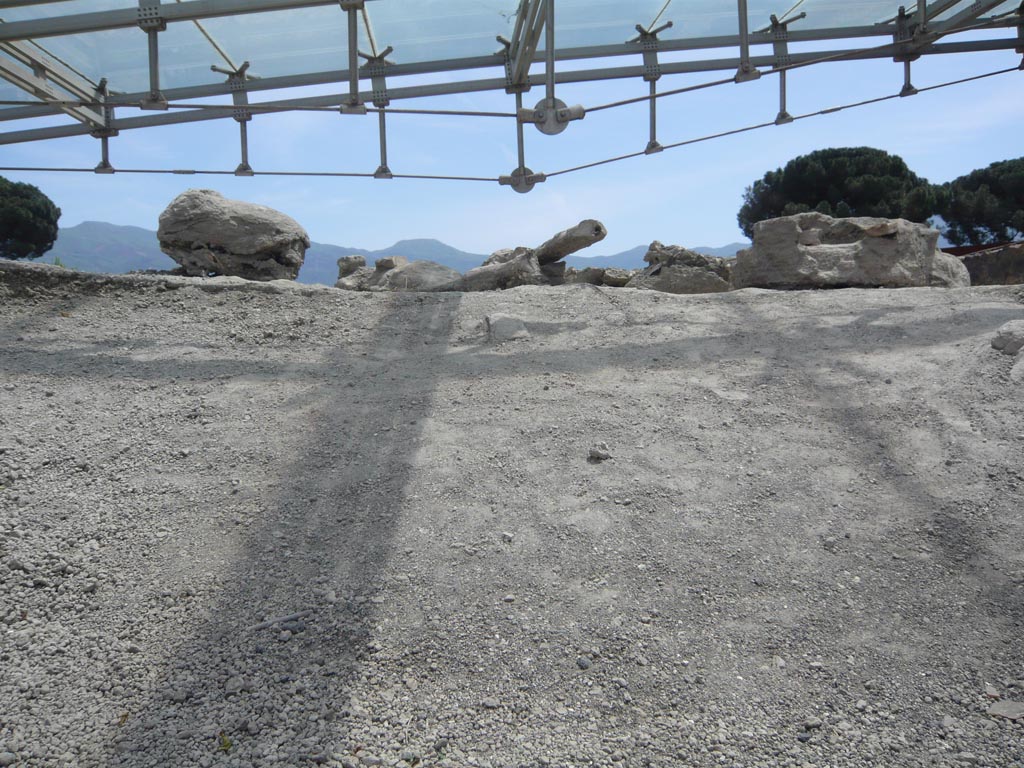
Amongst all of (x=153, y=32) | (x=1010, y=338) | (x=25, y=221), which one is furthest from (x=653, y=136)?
(x=25, y=221)

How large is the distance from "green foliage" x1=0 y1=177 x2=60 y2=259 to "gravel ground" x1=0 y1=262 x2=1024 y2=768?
1735cm

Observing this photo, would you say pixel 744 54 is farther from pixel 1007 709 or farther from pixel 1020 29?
pixel 1007 709

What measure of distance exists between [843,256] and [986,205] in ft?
54.5

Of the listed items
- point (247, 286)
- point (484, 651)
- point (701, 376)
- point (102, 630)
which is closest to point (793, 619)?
point (484, 651)

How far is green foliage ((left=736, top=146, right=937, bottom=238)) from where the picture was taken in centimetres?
1889

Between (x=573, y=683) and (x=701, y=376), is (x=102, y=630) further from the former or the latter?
(x=701, y=376)

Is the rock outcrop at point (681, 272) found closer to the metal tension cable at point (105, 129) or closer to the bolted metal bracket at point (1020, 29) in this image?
the bolted metal bracket at point (1020, 29)

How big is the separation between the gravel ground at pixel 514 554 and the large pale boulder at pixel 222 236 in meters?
3.42

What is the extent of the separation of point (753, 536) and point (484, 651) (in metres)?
1.27

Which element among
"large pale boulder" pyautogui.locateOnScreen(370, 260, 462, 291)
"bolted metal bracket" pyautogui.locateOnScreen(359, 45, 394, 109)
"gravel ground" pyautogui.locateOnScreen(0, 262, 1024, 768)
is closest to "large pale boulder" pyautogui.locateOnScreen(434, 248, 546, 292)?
"large pale boulder" pyautogui.locateOnScreen(370, 260, 462, 291)

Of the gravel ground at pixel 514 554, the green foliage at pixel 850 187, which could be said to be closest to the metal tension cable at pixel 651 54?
the gravel ground at pixel 514 554

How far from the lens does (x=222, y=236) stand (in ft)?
26.9

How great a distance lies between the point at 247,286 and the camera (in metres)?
5.98

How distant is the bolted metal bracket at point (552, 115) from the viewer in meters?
5.14
